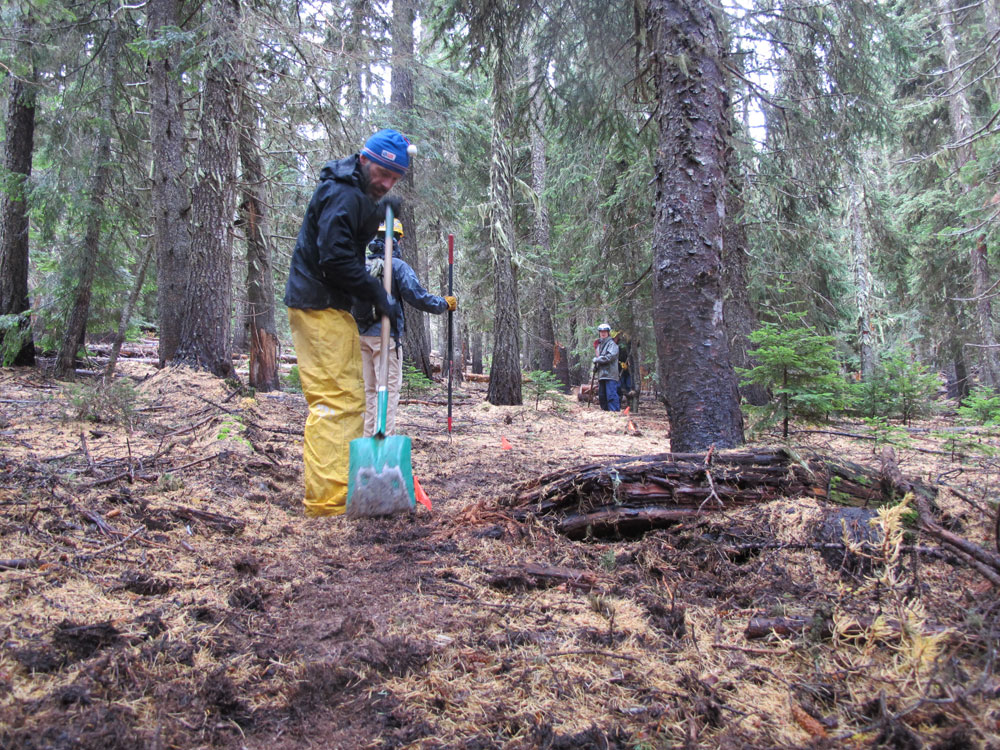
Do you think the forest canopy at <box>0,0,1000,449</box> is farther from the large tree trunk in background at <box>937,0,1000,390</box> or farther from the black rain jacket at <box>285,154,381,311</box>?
the black rain jacket at <box>285,154,381,311</box>

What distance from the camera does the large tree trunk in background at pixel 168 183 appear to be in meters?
8.25

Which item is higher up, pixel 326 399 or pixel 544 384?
pixel 544 384

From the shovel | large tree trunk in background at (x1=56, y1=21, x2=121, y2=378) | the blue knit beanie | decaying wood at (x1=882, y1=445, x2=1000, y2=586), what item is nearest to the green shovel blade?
the shovel

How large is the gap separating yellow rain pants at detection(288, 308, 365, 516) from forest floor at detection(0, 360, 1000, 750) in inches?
12.1

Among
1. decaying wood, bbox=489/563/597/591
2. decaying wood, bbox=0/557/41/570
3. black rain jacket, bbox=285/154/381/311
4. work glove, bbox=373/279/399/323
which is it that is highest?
black rain jacket, bbox=285/154/381/311

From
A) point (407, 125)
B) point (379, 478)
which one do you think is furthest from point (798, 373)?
point (407, 125)

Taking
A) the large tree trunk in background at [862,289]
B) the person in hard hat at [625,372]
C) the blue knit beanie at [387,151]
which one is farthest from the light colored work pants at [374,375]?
the large tree trunk in background at [862,289]

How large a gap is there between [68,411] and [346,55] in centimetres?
543

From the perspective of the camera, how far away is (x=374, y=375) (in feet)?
15.5

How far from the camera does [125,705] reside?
158 cm

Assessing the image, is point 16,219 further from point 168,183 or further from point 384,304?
point 384,304

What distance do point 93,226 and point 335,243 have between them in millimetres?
8743

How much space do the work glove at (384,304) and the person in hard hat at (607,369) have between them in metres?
8.70

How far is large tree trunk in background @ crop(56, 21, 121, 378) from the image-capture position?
949 cm
